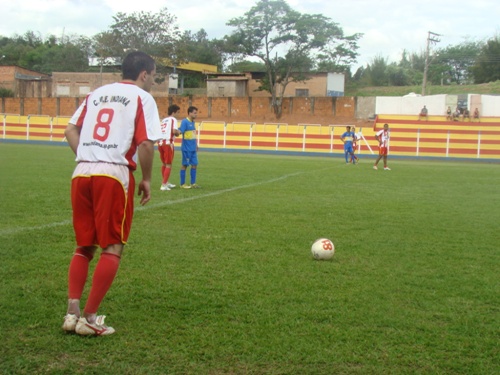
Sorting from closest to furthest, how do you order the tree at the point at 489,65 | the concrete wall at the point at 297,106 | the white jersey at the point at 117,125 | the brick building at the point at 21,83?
the white jersey at the point at 117,125, the concrete wall at the point at 297,106, the brick building at the point at 21,83, the tree at the point at 489,65

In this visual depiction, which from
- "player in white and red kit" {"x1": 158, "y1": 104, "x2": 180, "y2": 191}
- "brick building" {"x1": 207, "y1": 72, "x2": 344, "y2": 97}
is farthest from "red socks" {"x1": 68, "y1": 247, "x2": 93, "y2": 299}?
"brick building" {"x1": 207, "y1": 72, "x2": 344, "y2": 97}

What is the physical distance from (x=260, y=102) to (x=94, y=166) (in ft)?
164

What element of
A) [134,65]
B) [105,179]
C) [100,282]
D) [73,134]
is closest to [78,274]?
[100,282]

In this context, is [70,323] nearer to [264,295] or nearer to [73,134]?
[73,134]

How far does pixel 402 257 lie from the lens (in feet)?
20.0

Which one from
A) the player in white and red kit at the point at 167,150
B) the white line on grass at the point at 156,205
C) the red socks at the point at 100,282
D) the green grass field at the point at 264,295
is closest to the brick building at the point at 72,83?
the white line on grass at the point at 156,205

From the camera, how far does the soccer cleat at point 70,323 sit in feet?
12.0

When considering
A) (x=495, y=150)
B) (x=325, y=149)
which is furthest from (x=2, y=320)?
(x=495, y=150)

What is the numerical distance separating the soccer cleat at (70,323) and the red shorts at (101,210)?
473mm

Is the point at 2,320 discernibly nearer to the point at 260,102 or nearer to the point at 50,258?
the point at 50,258

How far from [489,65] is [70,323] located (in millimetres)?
73477

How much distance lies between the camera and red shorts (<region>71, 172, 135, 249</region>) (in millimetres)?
3662

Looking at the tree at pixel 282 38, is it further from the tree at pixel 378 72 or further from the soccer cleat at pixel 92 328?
the soccer cleat at pixel 92 328

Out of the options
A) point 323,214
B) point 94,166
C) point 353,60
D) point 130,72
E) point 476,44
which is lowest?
point 323,214
